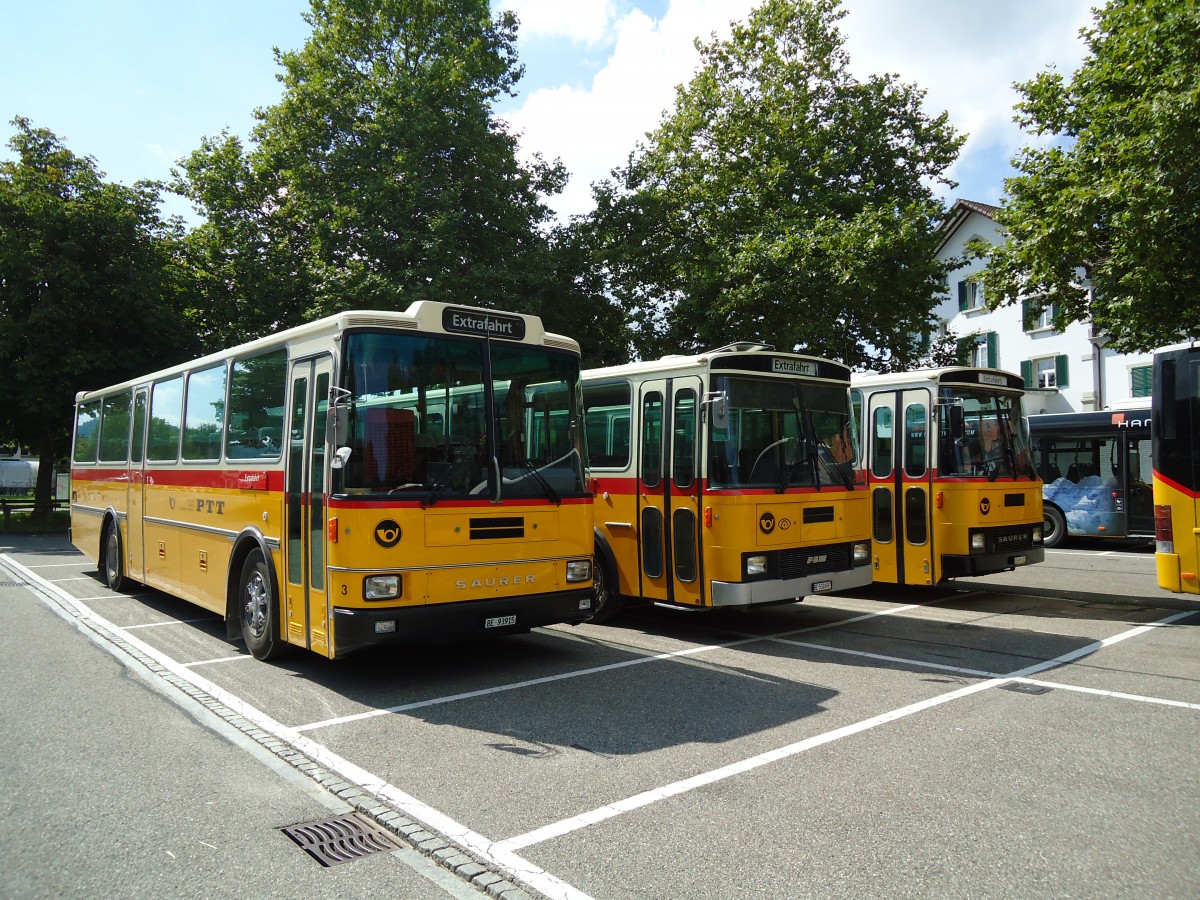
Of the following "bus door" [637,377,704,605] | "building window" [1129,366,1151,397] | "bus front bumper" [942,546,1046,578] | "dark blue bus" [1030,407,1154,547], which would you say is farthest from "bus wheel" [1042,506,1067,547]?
"building window" [1129,366,1151,397]

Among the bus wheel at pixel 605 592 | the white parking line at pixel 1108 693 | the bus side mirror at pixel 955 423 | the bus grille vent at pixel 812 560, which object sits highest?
the bus side mirror at pixel 955 423

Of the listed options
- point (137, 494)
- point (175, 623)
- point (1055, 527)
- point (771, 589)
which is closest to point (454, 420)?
point (771, 589)

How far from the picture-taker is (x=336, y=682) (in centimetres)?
727

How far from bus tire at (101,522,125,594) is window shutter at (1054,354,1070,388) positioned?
108 feet

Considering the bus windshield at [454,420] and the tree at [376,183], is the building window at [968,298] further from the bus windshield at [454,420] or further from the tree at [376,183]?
the bus windshield at [454,420]

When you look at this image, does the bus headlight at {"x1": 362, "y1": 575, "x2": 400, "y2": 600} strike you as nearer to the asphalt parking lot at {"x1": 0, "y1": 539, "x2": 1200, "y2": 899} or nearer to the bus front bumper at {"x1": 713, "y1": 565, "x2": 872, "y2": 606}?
the asphalt parking lot at {"x1": 0, "y1": 539, "x2": 1200, "y2": 899}

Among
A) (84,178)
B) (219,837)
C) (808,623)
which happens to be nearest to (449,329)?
(219,837)

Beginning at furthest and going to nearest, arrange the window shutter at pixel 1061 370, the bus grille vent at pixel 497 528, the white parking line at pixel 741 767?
the window shutter at pixel 1061 370 → the bus grille vent at pixel 497 528 → the white parking line at pixel 741 767

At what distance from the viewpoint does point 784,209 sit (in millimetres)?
23609

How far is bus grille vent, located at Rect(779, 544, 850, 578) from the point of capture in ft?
28.6

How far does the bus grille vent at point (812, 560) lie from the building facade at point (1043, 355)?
23038mm

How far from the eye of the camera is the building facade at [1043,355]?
3203 centimetres

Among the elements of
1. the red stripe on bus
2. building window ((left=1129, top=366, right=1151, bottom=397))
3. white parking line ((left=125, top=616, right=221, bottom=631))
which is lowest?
white parking line ((left=125, top=616, right=221, bottom=631))

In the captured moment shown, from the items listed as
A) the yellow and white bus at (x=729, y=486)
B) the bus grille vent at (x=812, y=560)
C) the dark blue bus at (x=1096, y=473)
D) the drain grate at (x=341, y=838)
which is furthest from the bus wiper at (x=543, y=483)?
the dark blue bus at (x=1096, y=473)
